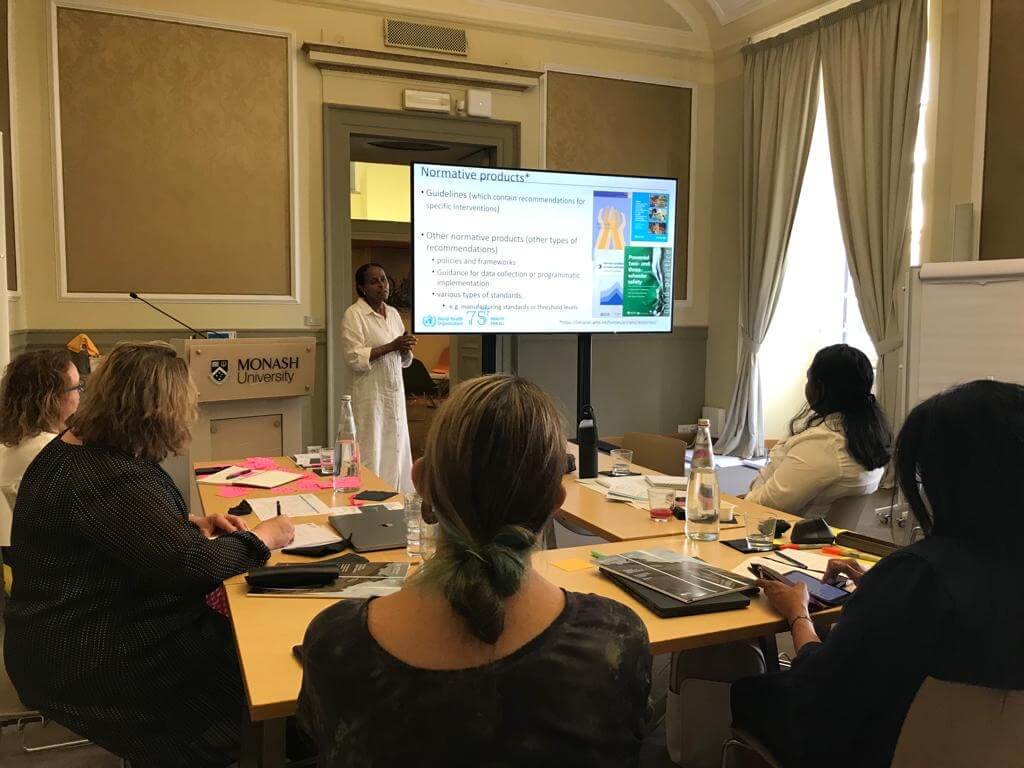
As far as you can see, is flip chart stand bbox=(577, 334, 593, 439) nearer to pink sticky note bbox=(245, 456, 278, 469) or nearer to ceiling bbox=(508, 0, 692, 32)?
pink sticky note bbox=(245, 456, 278, 469)

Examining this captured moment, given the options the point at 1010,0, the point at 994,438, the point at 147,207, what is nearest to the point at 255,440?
the point at 147,207

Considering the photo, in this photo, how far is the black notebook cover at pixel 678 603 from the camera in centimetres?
154

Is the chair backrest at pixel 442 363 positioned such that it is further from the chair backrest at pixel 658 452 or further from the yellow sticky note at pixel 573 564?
the yellow sticky note at pixel 573 564

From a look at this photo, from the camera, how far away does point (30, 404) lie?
2559 millimetres

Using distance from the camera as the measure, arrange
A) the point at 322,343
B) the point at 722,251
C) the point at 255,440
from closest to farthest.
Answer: the point at 255,440
the point at 322,343
the point at 722,251

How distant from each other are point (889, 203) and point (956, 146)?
0.46 meters

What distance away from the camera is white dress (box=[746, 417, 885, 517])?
7.89ft

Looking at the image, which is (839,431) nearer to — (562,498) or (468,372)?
(562,498)

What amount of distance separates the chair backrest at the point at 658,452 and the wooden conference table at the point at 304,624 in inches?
40.0

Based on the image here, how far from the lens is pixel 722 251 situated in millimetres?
6129

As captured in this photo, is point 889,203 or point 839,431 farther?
point 889,203

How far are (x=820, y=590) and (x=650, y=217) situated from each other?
351 cm

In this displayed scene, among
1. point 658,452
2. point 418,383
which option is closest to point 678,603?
point 658,452

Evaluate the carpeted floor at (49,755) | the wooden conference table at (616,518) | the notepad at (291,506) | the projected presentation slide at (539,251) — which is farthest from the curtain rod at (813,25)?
the carpeted floor at (49,755)
